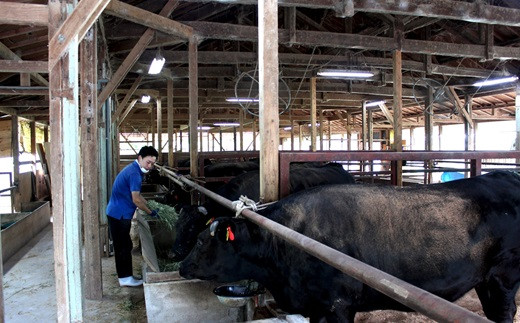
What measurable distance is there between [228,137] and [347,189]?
125 feet

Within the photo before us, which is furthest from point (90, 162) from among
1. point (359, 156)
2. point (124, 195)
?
point (359, 156)

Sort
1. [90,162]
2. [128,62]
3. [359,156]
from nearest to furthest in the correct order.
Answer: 1. [359,156]
2. [90,162]
3. [128,62]

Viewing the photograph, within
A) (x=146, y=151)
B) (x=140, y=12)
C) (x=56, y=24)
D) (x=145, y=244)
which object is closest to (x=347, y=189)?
(x=56, y=24)

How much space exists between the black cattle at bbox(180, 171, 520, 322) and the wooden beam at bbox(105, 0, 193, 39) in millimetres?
3308

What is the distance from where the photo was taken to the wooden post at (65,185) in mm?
2699

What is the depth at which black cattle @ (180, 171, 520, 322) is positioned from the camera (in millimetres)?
3295

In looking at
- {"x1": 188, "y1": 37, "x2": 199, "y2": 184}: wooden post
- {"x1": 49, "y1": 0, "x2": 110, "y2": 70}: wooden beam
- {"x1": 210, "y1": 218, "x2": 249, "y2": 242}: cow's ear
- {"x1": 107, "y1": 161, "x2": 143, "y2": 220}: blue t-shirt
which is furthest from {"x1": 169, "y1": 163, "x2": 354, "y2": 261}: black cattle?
{"x1": 49, "y1": 0, "x2": 110, "y2": 70}: wooden beam

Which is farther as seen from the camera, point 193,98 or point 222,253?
point 193,98

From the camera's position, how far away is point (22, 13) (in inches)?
109

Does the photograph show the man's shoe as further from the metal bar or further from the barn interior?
the metal bar

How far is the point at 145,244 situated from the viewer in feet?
17.9

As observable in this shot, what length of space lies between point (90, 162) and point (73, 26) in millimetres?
3112

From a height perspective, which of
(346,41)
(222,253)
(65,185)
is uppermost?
(346,41)

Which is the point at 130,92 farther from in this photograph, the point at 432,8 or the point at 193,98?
the point at 432,8
